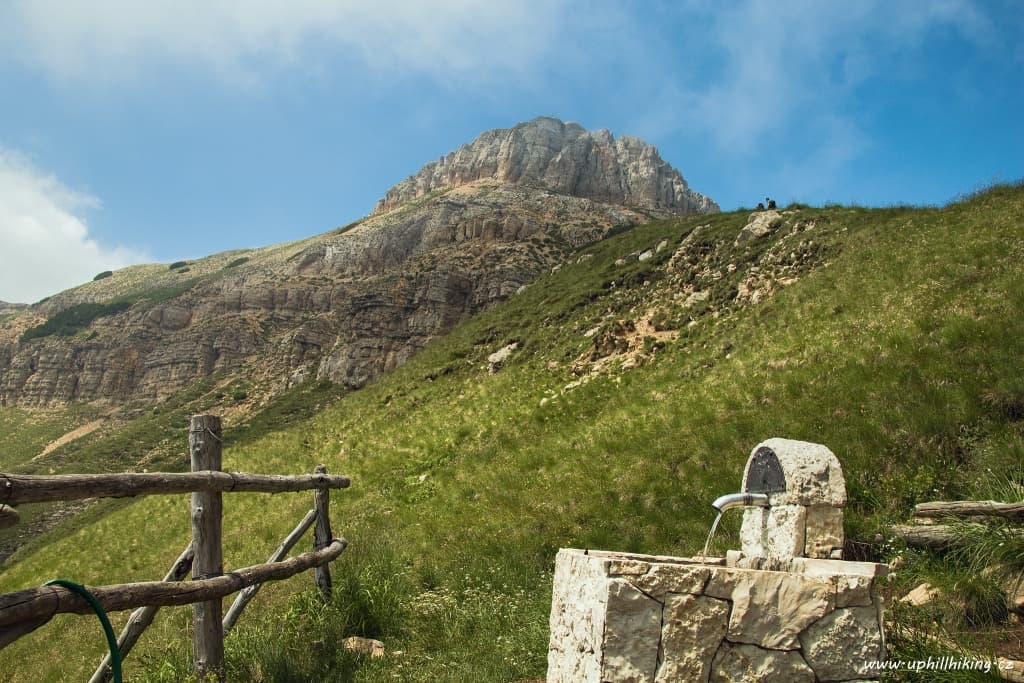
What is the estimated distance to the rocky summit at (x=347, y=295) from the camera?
52.8 m

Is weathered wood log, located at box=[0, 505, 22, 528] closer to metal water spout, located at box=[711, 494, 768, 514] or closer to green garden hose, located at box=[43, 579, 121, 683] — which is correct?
green garden hose, located at box=[43, 579, 121, 683]

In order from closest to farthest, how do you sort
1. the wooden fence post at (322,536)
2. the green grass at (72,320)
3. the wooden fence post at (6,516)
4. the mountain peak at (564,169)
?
the wooden fence post at (6,516), the wooden fence post at (322,536), the green grass at (72,320), the mountain peak at (564,169)

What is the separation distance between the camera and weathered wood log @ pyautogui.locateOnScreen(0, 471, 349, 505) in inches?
152

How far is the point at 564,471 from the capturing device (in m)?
12.7

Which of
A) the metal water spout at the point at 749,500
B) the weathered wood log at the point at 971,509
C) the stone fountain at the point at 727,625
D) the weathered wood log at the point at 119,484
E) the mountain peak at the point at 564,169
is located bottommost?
the stone fountain at the point at 727,625

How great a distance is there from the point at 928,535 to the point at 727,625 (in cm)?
368

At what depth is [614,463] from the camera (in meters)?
12.1

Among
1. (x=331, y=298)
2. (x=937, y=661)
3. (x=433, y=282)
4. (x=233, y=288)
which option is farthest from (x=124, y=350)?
(x=937, y=661)

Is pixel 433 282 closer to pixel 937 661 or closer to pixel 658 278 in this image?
pixel 658 278

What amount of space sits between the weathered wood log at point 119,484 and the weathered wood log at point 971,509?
700 cm

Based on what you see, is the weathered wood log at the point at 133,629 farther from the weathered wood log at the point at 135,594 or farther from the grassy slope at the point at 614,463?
the grassy slope at the point at 614,463

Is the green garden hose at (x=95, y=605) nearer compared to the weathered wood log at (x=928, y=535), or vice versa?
the green garden hose at (x=95, y=605)

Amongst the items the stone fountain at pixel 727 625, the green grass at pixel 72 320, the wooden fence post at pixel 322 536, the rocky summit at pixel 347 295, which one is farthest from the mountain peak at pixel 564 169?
the stone fountain at pixel 727 625

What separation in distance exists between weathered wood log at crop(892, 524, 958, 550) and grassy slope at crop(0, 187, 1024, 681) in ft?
1.67
